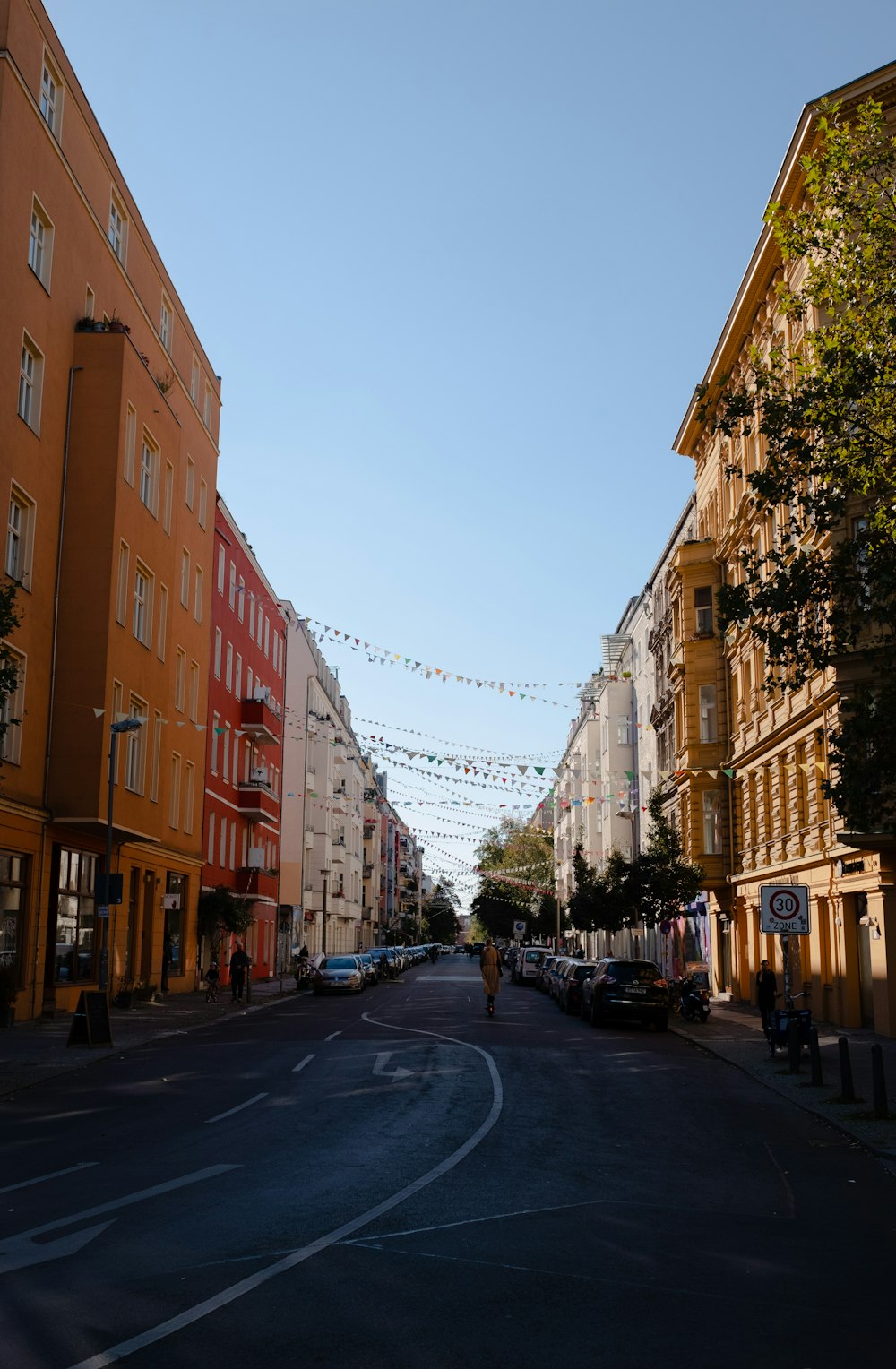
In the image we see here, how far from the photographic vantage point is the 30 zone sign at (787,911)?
1980 cm

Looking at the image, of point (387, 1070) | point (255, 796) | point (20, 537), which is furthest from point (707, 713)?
point (387, 1070)

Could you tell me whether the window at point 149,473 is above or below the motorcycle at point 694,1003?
above

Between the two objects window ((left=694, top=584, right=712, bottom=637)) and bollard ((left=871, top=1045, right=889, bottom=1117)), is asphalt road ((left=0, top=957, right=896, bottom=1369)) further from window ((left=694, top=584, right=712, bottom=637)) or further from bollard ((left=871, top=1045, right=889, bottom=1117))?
window ((left=694, top=584, right=712, bottom=637))

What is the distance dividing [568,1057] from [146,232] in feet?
87.5

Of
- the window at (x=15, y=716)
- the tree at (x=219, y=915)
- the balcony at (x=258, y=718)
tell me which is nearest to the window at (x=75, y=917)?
the window at (x=15, y=716)

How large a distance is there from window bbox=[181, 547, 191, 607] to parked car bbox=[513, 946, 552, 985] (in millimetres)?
25305

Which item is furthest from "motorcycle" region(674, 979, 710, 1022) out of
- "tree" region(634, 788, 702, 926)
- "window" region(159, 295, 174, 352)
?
"window" region(159, 295, 174, 352)

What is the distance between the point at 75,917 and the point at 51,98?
1871 cm

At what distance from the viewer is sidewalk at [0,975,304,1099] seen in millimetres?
19812

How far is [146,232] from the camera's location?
124 ft

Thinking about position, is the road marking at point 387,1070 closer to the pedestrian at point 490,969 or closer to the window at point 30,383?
the pedestrian at point 490,969

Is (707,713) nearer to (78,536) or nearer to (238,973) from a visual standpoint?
(238,973)

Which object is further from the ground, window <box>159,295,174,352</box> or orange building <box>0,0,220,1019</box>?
window <box>159,295,174,352</box>

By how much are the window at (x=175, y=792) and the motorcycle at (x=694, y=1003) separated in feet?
54.4
